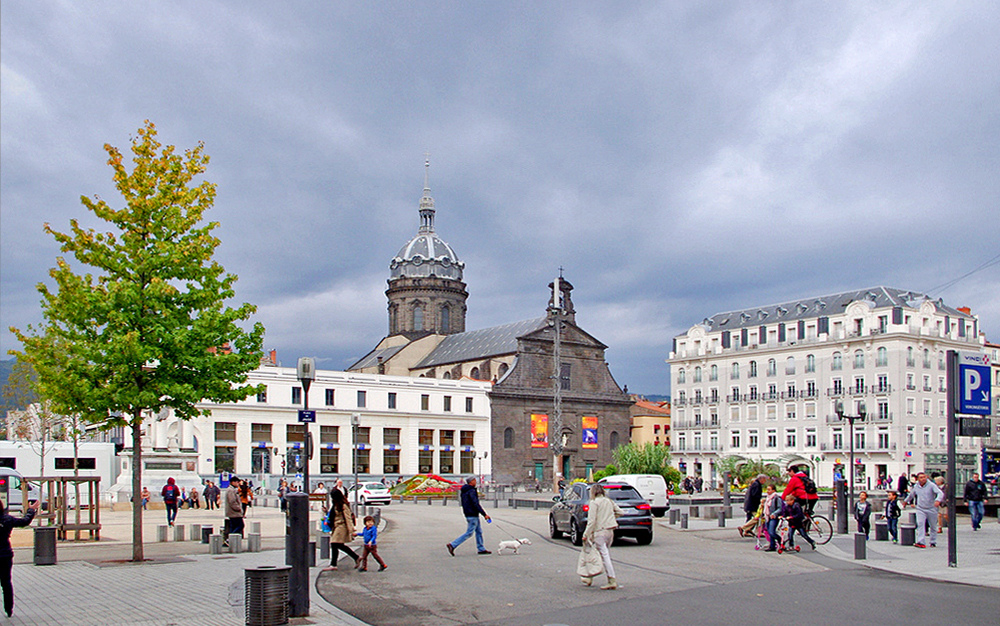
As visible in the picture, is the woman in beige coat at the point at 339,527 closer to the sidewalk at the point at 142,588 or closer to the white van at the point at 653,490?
the sidewalk at the point at 142,588

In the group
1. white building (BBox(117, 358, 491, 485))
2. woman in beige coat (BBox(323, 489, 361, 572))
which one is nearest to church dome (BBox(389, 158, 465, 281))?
white building (BBox(117, 358, 491, 485))

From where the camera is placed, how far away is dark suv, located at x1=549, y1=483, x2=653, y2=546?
2288cm

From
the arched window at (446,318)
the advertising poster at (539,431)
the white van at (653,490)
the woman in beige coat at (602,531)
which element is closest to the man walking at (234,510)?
the woman in beige coat at (602,531)

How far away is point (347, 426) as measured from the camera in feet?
263

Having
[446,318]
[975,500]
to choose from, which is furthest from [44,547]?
[446,318]

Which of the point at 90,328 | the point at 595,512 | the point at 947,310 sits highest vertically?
the point at 947,310

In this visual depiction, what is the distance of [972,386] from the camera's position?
60.0 feet

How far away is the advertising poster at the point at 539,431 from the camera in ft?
296

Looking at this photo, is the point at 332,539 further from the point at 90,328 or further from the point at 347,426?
the point at 347,426

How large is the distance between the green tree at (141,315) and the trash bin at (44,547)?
1.54 m

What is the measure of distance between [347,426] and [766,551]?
62.1 metres

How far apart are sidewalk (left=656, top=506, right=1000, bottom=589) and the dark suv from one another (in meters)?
2.56

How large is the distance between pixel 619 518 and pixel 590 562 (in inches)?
324

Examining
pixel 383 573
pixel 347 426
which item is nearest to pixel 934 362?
pixel 347 426
